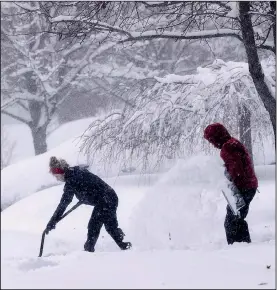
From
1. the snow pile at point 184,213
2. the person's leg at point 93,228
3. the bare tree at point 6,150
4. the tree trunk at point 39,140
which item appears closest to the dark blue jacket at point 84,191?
the person's leg at point 93,228

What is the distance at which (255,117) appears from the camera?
7570 millimetres

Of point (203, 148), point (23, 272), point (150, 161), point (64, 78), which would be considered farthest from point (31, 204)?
point (64, 78)

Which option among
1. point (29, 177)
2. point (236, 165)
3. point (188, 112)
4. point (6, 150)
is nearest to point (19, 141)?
point (6, 150)

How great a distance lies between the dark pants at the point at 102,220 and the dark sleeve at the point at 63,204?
34 centimetres

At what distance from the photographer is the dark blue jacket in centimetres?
474

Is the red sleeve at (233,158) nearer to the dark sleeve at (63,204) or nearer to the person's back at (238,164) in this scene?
the person's back at (238,164)

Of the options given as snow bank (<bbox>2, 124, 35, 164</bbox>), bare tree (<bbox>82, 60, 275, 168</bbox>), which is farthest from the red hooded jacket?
snow bank (<bbox>2, 124, 35, 164</bbox>)

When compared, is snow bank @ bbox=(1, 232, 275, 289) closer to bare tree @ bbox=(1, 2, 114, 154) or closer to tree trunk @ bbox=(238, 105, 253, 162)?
tree trunk @ bbox=(238, 105, 253, 162)

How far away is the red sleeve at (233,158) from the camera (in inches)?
167

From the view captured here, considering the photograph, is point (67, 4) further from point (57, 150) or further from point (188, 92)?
point (57, 150)

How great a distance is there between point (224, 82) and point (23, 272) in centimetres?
506

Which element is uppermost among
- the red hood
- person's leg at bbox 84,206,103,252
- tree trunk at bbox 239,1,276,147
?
tree trunk at bbox 239,1,276,147

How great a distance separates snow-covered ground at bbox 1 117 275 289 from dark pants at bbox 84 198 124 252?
259 millimetres

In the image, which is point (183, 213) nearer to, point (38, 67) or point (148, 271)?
point (148, 271)
